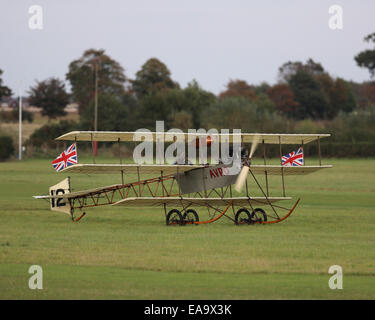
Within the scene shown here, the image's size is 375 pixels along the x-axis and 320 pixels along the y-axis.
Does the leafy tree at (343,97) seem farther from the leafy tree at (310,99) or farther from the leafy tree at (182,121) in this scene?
the leafy tree at (182,121)

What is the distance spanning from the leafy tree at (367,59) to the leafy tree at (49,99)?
4542 cm

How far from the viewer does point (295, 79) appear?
372 feet

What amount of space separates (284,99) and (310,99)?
4.08 meters

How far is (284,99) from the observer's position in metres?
108

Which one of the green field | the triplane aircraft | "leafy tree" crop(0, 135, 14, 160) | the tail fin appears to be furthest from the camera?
"leafy tree" crop(0, 135, 14, 160)

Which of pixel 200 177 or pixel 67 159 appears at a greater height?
pixel 67 159

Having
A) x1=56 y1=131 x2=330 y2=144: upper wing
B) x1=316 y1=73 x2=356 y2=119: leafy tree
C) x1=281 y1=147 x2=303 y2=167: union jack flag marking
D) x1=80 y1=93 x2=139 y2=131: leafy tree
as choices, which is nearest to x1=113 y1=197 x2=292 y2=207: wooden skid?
x1=56 y1=131 x2=330 y2=144: upper wing

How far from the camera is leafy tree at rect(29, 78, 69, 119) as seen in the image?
99.9 m

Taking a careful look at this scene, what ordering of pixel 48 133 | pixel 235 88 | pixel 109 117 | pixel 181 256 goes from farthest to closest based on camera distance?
pixel 235 88
pixel 109 117
pixel 48 133
pixel 181 256

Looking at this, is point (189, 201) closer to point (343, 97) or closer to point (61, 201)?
point (61, 201)

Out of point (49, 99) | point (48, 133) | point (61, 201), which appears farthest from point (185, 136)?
point (49, 99)

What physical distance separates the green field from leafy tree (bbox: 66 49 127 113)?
80436 mm

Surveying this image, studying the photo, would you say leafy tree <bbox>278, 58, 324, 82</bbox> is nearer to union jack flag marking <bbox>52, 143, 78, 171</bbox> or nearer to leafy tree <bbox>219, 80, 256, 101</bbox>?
leafy tree <bbox>219, 80, 256, 101</bbox>
